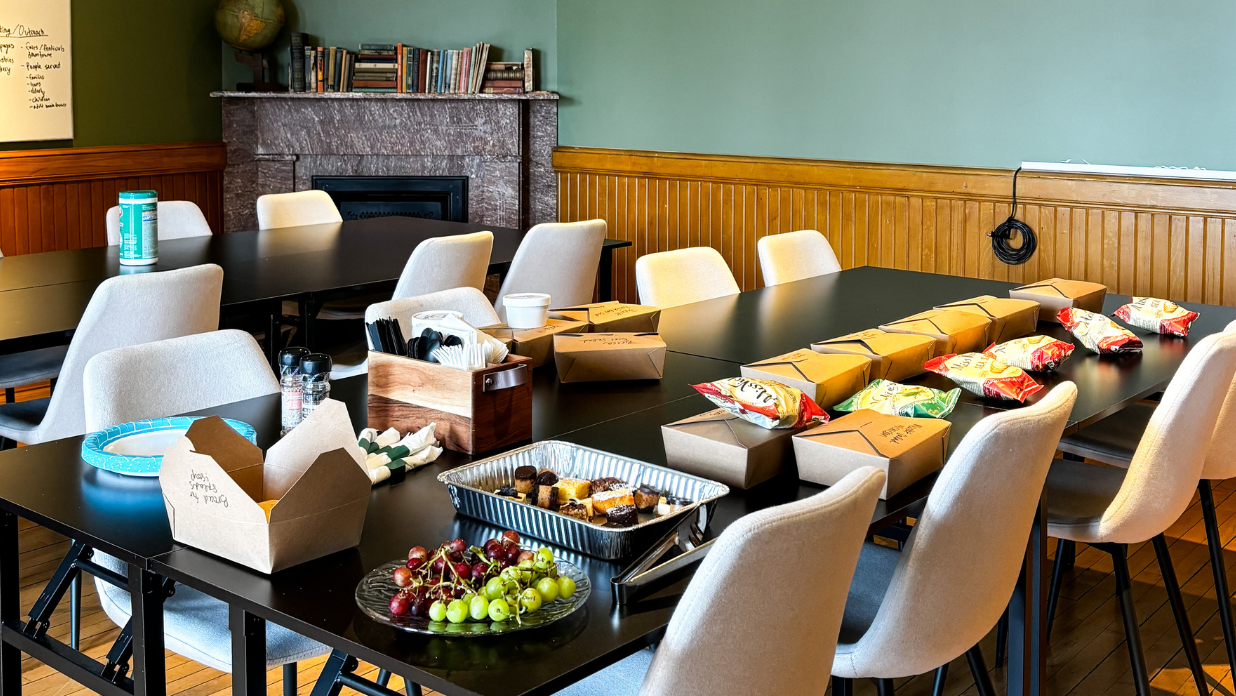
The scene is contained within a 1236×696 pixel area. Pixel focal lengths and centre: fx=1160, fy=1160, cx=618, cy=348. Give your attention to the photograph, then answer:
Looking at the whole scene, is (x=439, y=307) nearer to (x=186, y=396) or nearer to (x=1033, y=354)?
(x=186, y=396)

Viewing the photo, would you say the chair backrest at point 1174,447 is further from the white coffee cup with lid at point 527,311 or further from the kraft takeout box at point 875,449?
the white coffee cup with lid at point 527,311

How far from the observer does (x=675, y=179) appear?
5.48m

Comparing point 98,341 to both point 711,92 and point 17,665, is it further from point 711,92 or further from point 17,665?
point 711,92

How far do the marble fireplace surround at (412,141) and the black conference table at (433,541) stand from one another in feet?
11.6

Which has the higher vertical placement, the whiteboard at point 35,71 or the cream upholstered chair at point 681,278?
the whiteboard at point 35,71

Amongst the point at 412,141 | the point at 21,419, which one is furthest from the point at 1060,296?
the point at 412,141

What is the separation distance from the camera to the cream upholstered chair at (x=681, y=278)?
3.16m

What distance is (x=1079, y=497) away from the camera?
2.25 metres

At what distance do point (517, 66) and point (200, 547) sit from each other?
474cm

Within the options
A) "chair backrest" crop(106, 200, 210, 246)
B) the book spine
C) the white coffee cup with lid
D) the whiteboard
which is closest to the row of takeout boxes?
the white coffee cup with lid

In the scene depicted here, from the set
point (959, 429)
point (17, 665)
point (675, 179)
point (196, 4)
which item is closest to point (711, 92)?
point (675, 179)

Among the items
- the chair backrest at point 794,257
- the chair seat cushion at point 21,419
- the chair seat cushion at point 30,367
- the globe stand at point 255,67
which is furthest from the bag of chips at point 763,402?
the globe stand at point 255,67

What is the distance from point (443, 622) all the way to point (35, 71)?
507 centimetres

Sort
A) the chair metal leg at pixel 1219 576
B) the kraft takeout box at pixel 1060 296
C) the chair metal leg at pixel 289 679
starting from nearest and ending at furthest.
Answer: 1. the chair metal leg at pixel 289 679
2. the chair metal leg at pixel 1219 576
3. the kraft takeout box at pixel 1060 296
